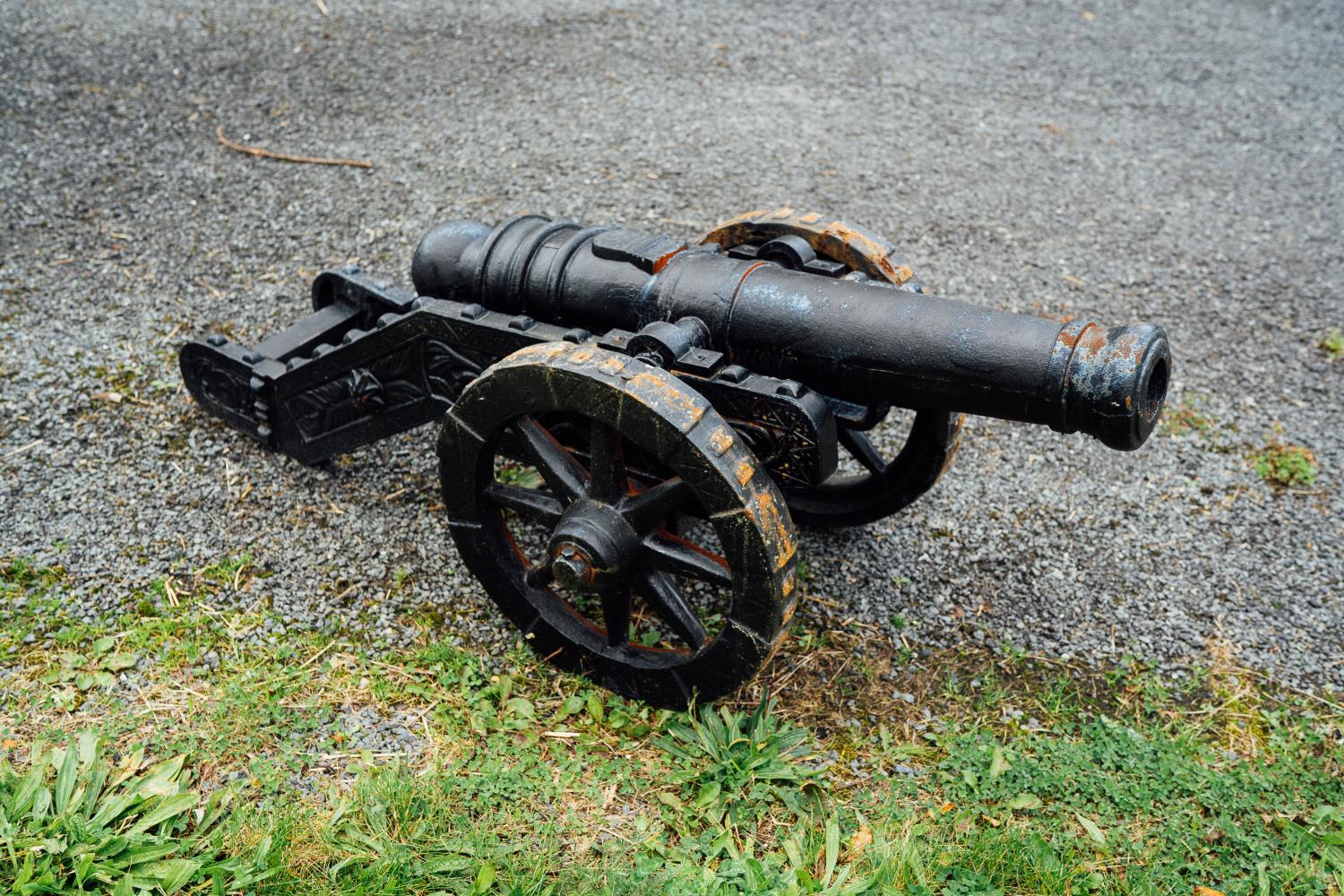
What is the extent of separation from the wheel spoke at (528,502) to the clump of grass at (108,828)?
3.76ft

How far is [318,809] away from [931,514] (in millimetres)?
2548

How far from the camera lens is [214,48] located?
25.0 feet

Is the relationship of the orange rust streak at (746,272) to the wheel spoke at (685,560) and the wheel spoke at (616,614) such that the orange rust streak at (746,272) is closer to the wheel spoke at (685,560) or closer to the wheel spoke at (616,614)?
the wheel spoke at (685,560)

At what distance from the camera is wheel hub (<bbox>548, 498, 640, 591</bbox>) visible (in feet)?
10.6

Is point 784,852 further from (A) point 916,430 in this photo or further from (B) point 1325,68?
(B) point 1325,68

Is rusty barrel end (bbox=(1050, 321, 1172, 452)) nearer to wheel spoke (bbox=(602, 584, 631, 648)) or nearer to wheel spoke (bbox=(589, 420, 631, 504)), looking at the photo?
wheel spoke (bbox=(589, 420, 631, 504))

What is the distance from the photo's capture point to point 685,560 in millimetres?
3271

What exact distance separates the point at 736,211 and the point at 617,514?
343 cm

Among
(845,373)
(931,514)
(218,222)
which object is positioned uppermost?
(845,373)

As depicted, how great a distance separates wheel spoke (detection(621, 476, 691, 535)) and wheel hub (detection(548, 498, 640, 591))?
27 mm

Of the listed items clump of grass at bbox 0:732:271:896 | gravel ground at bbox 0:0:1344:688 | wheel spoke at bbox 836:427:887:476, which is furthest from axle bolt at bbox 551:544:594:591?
wheel spoke at bbox 836:427:887:476

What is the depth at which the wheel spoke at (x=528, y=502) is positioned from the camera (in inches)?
138

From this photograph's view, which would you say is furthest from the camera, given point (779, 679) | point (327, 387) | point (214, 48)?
point (214, 48)

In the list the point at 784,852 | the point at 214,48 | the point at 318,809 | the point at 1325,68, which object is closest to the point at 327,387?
the point at 318,809
